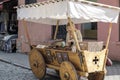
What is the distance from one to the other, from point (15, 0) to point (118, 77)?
1219 cm

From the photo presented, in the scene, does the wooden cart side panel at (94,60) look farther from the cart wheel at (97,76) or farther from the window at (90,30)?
the window at (90,30)

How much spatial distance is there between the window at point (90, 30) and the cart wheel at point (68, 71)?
19.4 ft

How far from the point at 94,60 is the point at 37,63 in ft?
7.47

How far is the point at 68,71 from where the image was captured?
8.30m

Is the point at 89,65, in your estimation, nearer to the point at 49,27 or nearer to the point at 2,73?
the point at 2,73

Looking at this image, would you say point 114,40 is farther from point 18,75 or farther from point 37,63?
point 18,75

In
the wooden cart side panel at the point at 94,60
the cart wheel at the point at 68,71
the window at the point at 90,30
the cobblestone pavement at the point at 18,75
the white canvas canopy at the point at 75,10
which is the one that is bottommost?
the cobblestone pavement at the point at 18,75

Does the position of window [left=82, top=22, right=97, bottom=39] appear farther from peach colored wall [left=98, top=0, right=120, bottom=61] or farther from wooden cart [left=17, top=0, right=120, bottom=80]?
wooden cart [left=17, top=0, right=120, bottom=80]

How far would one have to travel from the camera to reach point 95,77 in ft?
29.6

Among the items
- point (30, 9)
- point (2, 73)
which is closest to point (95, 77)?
point (30, 9)

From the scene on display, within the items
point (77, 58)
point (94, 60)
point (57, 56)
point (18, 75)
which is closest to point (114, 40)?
point (18, 75)

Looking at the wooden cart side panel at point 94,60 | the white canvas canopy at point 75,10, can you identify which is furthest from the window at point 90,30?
the wooden cart side panel at point 94,60

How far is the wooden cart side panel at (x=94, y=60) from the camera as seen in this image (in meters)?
8.09

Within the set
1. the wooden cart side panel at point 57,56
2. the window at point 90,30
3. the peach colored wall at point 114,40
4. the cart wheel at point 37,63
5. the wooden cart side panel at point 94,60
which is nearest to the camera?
the wooden cart side panel at point 94,60
